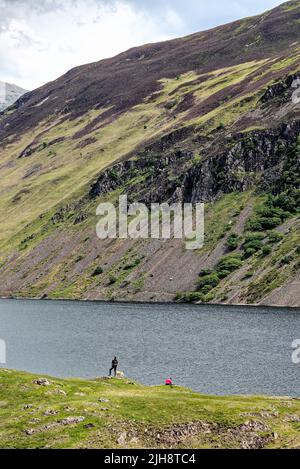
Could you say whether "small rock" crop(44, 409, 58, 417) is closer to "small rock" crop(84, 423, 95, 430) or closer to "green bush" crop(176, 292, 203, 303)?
"small rock" crop(84, 423, 95, 430)

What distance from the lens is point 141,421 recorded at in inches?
1432

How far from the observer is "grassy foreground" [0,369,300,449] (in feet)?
111

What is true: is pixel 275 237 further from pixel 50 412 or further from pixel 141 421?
pixel 141 421

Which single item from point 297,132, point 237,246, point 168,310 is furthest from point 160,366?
point 297,132

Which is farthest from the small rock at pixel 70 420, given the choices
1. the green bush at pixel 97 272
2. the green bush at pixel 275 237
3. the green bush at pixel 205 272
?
the green bush at pixel 97 272

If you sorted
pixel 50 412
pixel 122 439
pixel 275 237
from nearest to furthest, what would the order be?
pixel 122 439 → pixel 50 412 → pixel 275 237

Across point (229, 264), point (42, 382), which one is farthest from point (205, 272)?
point (42, 382)

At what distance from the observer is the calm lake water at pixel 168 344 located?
73.8 metres

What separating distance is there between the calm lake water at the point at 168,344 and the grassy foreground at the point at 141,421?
25965mm

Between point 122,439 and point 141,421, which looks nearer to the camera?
point 122,439

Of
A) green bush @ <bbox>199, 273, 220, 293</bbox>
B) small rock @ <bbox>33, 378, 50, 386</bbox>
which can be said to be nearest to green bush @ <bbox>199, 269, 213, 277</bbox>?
green bush @ <bbox>199, 273, 220, 293</bbox>

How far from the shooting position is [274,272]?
15088 centimetres

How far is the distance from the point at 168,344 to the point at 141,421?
215ft

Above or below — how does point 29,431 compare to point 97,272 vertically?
below
